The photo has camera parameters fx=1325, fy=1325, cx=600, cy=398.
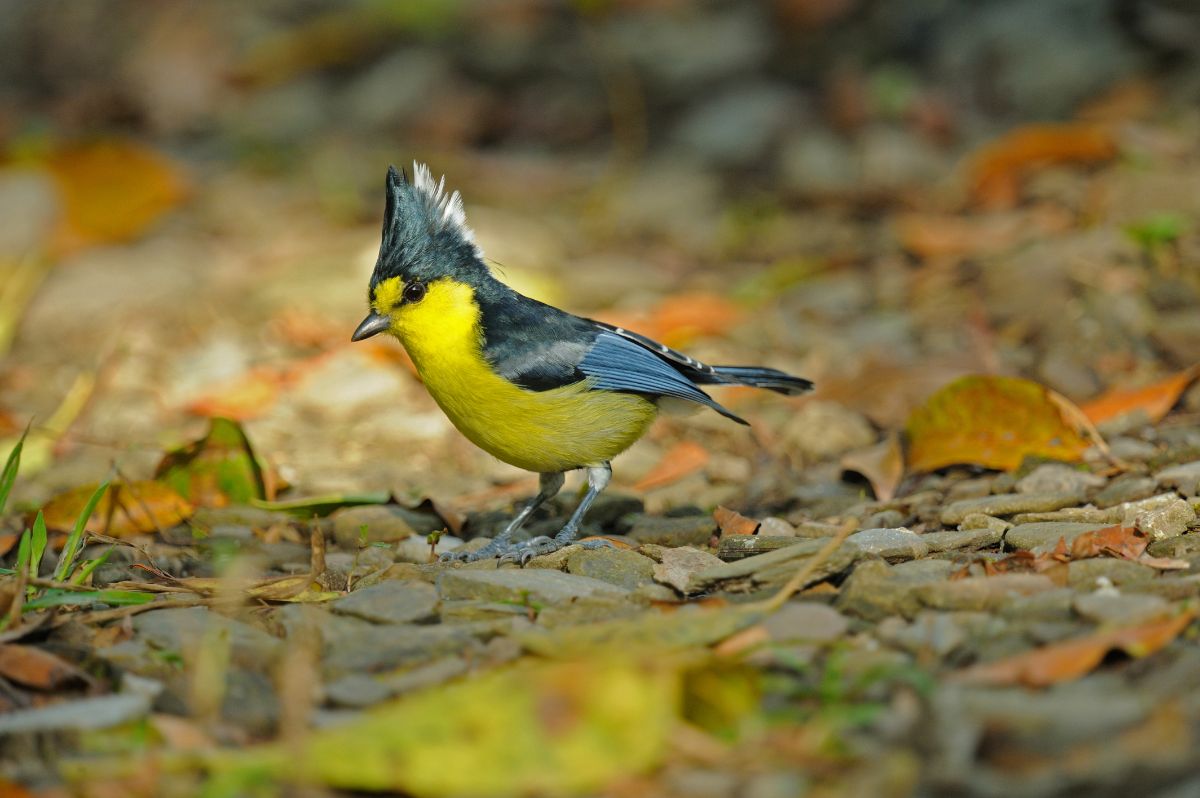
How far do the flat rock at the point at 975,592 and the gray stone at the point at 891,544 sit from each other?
34 cm

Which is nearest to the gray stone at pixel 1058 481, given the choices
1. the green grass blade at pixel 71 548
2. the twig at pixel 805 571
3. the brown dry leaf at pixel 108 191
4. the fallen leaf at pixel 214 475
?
the twig at pixel 805 571

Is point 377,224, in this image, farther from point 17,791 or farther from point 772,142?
point 17,791

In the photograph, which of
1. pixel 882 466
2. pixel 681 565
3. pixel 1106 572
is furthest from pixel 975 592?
pixel 882 466

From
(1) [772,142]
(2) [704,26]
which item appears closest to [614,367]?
(1) [772,142]

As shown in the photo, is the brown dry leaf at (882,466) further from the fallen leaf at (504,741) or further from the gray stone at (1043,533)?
the fallen leaf at (504,741)

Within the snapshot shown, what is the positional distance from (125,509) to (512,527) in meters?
1.14

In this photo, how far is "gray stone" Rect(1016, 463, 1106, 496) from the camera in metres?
3.72

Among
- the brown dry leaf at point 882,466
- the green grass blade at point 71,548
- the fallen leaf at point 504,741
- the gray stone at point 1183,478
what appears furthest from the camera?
the brown dry leaf at point 882,466

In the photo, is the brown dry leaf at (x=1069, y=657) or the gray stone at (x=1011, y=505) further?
the gray stone at (x=1011, y=505)

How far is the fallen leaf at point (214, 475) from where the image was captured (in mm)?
4121

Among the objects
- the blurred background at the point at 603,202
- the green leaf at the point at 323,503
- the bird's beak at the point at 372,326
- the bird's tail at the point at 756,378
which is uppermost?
the blurred background at the point at 603,202

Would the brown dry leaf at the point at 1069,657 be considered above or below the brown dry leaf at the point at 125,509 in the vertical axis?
below

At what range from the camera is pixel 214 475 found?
4.15 metres

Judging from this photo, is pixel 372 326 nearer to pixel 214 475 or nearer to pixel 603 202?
pixel 214 475
